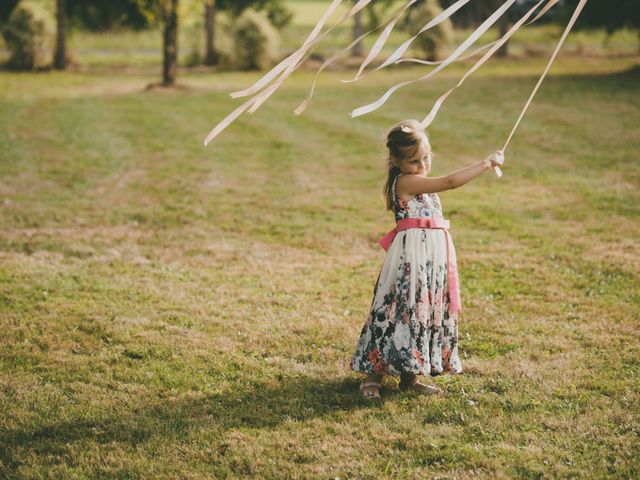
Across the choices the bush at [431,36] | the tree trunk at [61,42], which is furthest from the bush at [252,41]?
the tree trunk at [61,42]

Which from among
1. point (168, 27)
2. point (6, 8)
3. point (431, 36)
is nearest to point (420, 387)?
point (168, 27)

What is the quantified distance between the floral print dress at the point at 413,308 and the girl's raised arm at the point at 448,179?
0.11 metres

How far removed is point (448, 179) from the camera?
395cm

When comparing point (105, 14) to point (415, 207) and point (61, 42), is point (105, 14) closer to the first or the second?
point (61, 42)

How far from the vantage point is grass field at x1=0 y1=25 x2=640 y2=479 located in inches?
150

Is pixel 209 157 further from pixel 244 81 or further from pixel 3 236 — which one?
pixel 244 81

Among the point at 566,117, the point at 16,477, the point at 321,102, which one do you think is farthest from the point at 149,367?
the point at 321,102

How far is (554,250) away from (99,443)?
4.94m

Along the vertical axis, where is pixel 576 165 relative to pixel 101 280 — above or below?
above

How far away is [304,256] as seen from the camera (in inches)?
288

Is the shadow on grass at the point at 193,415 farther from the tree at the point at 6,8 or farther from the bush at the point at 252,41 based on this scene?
the tree at the point at 6,8

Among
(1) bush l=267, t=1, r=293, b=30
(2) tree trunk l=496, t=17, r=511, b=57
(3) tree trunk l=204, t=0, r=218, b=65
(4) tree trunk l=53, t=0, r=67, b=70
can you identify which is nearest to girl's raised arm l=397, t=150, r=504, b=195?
(2) tree trunk l=496, t=17, r=511, b=57

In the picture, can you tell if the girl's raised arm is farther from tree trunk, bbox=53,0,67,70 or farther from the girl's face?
tree trunk, bbox=53,0,67,70

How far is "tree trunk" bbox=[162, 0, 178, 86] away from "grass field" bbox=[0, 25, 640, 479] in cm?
753
